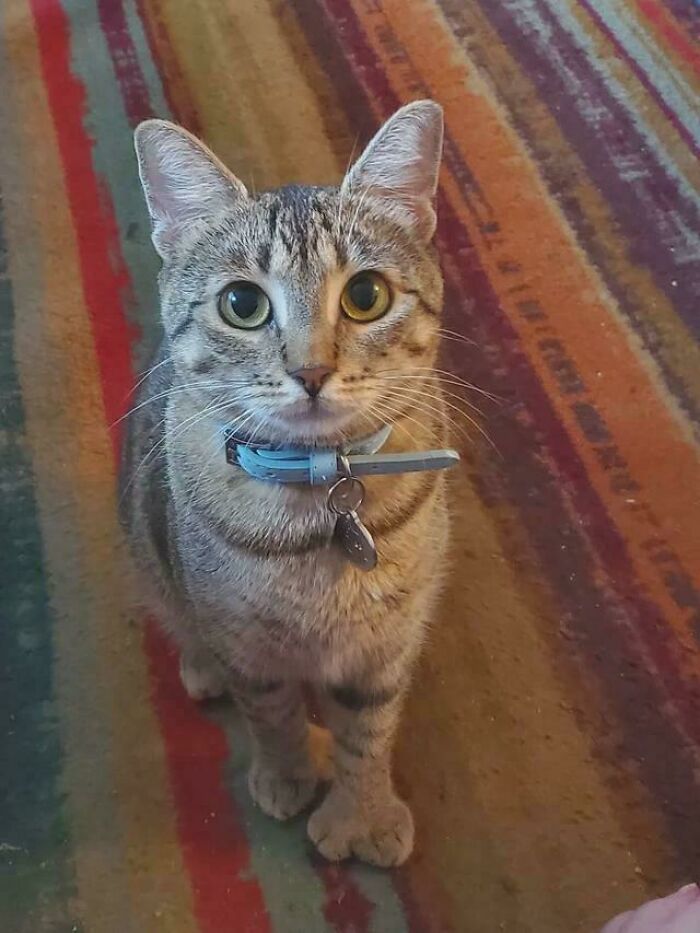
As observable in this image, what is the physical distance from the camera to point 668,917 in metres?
0.84

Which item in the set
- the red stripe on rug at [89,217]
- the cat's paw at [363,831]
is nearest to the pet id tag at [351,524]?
the cat's paw at [363,831]

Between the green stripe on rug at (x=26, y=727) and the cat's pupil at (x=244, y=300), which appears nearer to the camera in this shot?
the cat's pupil at (x=244, y=300)

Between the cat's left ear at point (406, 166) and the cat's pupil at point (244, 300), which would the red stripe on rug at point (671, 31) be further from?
the cat's pupil at point (244, 300)

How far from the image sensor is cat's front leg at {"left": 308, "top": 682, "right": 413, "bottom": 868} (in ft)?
3.35

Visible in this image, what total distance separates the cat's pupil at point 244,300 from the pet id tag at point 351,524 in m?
0.16

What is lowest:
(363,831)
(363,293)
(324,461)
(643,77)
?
(363,831)

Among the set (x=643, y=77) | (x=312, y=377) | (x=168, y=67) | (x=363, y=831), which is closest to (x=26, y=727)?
(x=363, y=831)

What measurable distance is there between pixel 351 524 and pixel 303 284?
0.21 meters

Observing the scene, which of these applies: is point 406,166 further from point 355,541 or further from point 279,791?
point 279,791

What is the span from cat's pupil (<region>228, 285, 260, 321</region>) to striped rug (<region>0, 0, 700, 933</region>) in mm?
564

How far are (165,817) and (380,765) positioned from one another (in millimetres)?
262

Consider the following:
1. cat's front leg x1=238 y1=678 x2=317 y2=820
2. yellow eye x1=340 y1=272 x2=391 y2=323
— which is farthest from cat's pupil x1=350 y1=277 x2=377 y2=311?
cat's front leg x1=238 y1=678 x2=317 y2=820

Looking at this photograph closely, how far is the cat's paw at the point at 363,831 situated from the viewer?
107 centimetres

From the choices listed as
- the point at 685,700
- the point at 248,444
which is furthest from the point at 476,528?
the point at 248,444
